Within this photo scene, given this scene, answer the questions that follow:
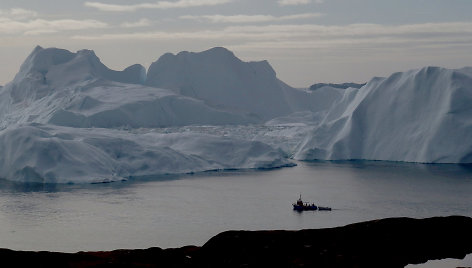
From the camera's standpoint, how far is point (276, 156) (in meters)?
61.7

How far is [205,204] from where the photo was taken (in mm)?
40125

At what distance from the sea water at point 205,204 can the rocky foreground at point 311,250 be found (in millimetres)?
17815

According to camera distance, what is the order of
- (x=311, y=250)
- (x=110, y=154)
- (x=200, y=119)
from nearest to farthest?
(x=311, y=250) < (x=110, y=154) < (x=200, y=119)

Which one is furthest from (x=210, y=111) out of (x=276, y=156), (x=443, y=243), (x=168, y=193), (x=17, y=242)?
(x=443, y=243)

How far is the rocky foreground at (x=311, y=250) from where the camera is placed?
32.9 ft

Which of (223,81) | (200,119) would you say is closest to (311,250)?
(200,119)

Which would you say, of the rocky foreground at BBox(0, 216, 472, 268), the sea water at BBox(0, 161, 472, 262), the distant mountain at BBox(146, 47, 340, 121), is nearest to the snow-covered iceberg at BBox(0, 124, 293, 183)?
the sea water at BBox(0, 161, 472, 262)

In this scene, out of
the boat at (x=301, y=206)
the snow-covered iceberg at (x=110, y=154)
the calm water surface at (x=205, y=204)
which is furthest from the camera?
the snow-covered iceberg at (x=110, y=154)

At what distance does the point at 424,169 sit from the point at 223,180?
16947 millimetres

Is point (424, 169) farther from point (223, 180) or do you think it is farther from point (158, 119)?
point (158, 119)

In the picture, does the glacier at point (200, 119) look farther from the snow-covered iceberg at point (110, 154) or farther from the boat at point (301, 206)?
the boat at point (301, 206)

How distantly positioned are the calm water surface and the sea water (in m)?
0.05

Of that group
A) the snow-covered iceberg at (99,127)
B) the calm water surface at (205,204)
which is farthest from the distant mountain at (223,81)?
the calm water surface at (205,204)

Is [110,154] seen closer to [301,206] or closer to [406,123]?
[301,206]
